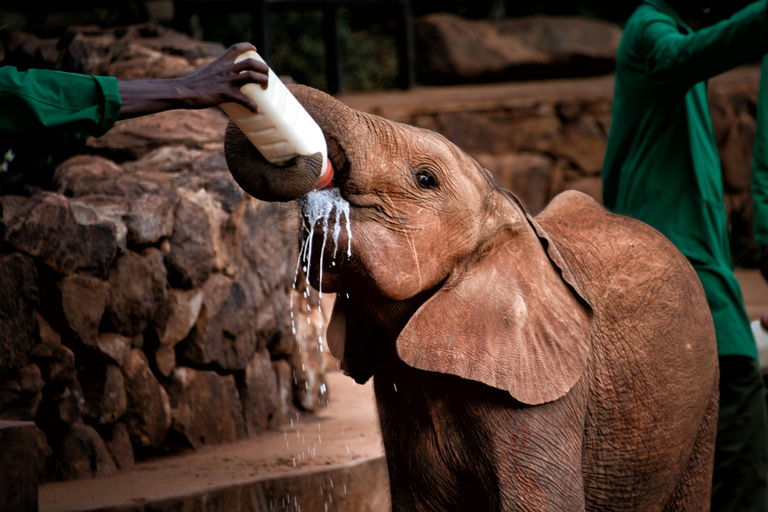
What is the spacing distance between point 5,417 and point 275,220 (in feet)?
7.64

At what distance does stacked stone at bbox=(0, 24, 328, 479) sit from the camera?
162 inches

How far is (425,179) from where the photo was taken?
2146 millimetres

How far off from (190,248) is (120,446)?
1.06m

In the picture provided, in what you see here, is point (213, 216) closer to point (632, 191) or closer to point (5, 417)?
point (5, 417)

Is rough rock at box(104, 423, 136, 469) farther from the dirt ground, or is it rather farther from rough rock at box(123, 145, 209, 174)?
rough rock at box(123, 145, 209, 174)

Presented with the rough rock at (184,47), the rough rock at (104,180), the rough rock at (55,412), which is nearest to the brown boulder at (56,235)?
the rough rock at (104,180)

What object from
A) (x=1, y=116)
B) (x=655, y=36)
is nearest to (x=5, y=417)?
(x=1, y=116)

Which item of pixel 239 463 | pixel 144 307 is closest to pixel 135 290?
pixel 144 307

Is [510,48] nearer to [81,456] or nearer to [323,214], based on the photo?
[81,456]

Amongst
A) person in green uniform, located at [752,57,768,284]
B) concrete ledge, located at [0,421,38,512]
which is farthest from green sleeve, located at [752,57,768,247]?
concrete ledge, located at [0,421,38,512]

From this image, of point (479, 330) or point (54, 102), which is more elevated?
point (54, 102)

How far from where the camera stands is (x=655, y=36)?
2.89 metres

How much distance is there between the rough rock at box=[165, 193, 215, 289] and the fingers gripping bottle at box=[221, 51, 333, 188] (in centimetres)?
278

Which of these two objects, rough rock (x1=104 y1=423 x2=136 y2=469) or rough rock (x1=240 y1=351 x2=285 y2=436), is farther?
rough rock (x1=240 y1=351 x2=285 y2=436)
